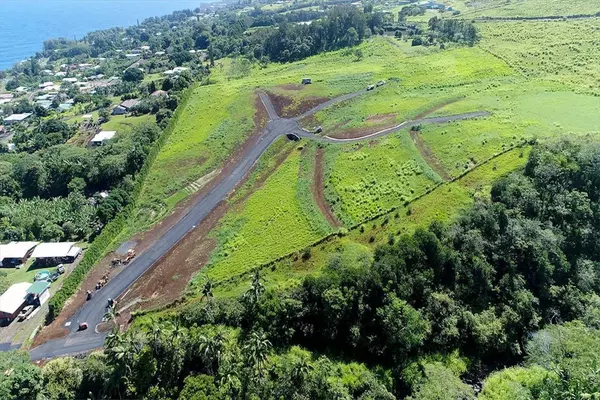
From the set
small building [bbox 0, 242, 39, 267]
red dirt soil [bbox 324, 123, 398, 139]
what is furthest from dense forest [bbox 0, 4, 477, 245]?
red dirt soil [bbox 324, 123, 398, 139]

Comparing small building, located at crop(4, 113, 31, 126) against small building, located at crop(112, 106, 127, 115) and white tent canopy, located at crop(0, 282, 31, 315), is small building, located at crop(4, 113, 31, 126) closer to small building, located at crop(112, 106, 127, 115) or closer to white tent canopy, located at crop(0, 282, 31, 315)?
small building, located at crop(112, 106, 127, 115)

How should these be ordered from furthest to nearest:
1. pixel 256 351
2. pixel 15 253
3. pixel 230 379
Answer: pixel 15 253 < pixel 256 351 < pixel 230 379

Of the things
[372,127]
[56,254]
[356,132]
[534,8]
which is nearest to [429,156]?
[372,127]

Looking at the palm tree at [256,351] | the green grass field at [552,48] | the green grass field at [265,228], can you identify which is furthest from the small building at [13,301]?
the green grass field at [552,48]

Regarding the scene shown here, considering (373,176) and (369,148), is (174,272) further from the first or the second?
(369,148)

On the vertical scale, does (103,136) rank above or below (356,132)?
above

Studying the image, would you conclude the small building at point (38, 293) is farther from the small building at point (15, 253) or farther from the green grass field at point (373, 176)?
the green grass field at point (373, 176)

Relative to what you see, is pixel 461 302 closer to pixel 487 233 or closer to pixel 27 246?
pixel 487 233

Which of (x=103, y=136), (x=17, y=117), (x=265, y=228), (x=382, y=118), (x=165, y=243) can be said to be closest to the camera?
(x=165, y=243)
